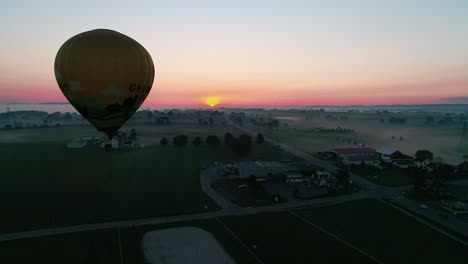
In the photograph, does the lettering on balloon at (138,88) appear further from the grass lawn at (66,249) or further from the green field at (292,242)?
the grass lawn at (66,249)

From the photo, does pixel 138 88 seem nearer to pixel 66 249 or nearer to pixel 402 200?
pixel 66 249

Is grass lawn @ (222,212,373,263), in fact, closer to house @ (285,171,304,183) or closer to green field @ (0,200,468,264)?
green field @ (0,200,468,264)

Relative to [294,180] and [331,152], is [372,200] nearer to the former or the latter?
[294,180]

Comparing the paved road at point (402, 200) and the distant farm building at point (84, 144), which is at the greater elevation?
the distant farm building at point (84, 144)

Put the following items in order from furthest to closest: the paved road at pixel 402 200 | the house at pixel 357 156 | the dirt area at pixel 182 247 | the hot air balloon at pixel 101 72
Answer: the house at pixel 357 156
the paved road at pixel 402 200
the dirt area at pixel 182 247
the hot air balloon at pixel 101 72

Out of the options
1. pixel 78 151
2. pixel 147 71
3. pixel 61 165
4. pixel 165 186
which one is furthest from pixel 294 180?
pixel 78 151

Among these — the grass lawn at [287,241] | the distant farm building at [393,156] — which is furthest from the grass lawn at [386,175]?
the grass lawn at [287,241]
